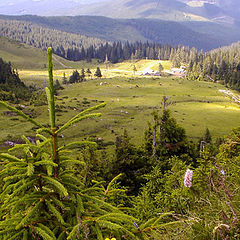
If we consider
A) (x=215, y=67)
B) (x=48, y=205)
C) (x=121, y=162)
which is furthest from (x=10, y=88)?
(x=215, y=67)

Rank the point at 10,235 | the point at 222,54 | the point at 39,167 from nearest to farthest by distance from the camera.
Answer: the point at 10,235, the point at 39,167, the point at 222,54

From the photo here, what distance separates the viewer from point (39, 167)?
395cm

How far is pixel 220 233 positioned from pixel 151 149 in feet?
76.2

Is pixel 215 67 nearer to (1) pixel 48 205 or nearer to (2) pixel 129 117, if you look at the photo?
(2) pixel 129 117

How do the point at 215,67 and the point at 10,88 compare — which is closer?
the point at 10,88

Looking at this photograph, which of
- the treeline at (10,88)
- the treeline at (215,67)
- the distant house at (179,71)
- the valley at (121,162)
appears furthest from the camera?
the distant house at (179,71)

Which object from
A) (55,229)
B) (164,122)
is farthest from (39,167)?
(164,122)

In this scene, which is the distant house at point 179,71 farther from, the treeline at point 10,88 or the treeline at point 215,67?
the treeline at point 10,88

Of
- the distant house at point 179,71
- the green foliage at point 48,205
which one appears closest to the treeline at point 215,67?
the distant house at point 179,71

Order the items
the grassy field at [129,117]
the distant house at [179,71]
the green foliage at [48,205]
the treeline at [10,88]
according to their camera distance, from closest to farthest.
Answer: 1. the green foliage at [48,205]
2. the grassy field at [129,117]
3. the treeline at [10,88]
4. the distant house at [179,71]

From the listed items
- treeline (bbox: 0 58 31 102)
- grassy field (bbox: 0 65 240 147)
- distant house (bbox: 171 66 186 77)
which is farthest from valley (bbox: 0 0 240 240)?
distant house (bbox: 171 66 186 77)

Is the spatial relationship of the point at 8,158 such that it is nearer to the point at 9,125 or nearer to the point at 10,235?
the point at 10,235

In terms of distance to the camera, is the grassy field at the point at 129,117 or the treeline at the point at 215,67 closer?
the grassy field at the point at 129,117

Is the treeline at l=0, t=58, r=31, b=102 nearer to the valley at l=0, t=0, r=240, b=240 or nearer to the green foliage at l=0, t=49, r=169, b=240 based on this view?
the valley at l=0, t=0, r=240, b=240
